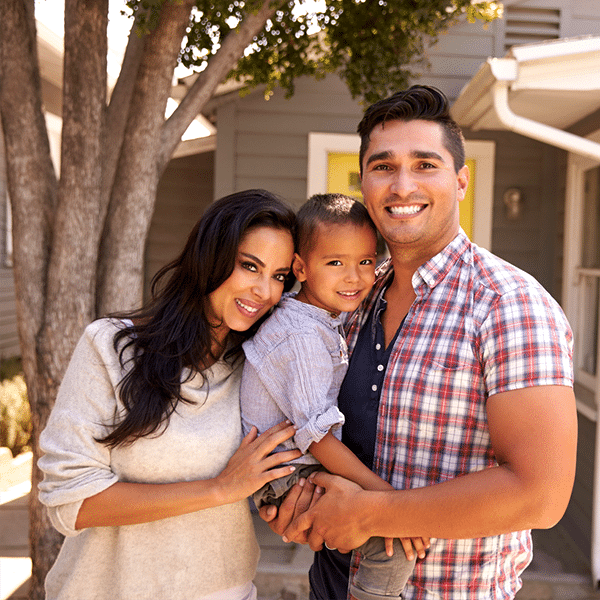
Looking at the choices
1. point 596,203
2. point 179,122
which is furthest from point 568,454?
point 596,203

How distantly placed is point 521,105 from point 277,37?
1767 millimetres

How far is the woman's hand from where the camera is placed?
168 cm

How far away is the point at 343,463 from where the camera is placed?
1.69m

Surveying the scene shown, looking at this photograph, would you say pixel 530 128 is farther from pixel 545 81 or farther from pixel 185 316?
pixel 185 316

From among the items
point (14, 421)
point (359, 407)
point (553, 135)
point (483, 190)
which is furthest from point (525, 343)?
point (14, 421)

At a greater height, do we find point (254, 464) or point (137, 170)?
point (137, 170)

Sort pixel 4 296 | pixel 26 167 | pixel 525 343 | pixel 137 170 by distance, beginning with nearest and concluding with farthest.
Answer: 1. pixel 525 343
2. pixel 26 167
3. pixel 137 170
4. pixel 4 296

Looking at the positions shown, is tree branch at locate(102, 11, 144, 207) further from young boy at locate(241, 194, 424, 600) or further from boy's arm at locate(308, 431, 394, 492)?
boy's arm at locate(308, 431, 394, 492)

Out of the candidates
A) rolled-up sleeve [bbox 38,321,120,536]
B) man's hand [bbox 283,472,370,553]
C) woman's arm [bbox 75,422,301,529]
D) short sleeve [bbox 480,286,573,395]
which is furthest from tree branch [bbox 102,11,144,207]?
short sleeve [bbox 480,286,573,395]

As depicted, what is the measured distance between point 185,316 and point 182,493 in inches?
20.7

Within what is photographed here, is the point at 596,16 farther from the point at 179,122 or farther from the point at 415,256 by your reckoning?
the point at 415,256

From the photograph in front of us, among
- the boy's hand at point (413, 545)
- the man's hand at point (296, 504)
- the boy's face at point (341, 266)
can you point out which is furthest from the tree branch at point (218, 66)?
the boy's hand at point (413, 545)

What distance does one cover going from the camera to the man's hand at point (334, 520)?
1.56 metres

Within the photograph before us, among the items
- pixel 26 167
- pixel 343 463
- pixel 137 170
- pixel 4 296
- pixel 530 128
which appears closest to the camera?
pixel 343 463
